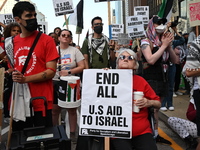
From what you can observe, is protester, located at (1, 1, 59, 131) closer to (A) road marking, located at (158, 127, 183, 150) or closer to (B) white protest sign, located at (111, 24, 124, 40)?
(A) road marking, located at (158, 127, 183, 150)

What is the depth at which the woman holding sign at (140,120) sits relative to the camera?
8.49ft

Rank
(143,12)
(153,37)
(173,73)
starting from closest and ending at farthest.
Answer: (153,37) < (173,73) < (143,12)

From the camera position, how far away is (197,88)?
114 inches

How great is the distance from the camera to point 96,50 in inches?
184

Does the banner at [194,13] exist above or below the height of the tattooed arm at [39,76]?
above

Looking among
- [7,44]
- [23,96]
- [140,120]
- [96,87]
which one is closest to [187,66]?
[140,120]

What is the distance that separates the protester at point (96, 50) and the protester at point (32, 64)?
6.25 feet

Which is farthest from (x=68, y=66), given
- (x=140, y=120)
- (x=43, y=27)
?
(x=43, y=27)

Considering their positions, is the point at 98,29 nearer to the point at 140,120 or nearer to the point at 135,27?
the point at 140,120

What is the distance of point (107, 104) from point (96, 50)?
223 centimetres

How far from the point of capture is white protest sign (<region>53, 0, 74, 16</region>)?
7199 millimetres

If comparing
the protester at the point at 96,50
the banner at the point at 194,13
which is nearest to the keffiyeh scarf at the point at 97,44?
the protester at the point at 96,50

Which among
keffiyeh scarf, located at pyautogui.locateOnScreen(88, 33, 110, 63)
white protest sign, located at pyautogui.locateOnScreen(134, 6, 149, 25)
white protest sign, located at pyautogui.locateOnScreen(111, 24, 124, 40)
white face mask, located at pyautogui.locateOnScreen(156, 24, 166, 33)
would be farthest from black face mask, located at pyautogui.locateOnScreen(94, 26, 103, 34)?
white protest sign, located at pyautogui.locateOnScreen(111, 24, 124, 40)

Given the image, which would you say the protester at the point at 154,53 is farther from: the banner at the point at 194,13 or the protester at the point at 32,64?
the protester at the point at 32,64
